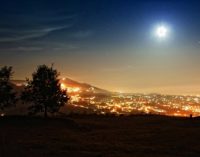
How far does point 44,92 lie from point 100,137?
23.7 m

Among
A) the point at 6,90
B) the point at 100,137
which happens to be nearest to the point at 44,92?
the point at 6,90

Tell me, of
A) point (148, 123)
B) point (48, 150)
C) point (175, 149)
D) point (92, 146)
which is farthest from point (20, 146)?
point (148, 123)

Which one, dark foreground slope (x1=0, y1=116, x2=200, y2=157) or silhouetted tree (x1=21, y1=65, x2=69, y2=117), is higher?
silhouetted tree (x1=21, y1=65, x2=69, y2=117)

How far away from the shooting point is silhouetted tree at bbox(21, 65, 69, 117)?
2333 inches

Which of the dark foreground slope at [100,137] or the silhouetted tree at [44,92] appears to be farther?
the silhouetted tree at [44,92]

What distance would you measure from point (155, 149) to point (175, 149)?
1.82 metres

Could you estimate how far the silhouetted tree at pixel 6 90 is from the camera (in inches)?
2244

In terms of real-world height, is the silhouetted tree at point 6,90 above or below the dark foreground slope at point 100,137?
above

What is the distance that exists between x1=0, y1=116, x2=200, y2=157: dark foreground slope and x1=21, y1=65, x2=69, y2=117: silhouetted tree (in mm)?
7405

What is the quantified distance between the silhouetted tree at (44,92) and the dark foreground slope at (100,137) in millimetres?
7405

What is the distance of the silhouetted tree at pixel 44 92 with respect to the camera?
59.2 meters

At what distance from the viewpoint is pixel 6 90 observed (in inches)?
2256

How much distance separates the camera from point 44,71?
60688 millimetres

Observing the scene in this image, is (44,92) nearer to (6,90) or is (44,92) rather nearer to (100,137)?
(6,90)
